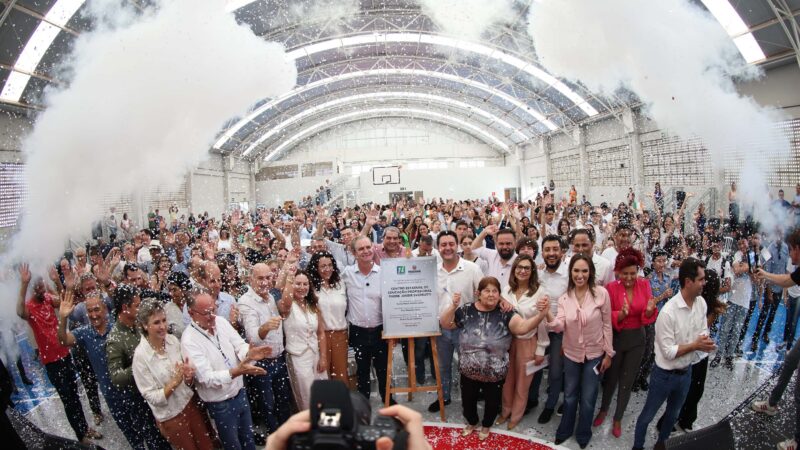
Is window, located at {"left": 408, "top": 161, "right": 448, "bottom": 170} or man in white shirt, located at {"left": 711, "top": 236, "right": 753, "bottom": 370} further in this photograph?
window, located at {"left": 408, "top": 161, "right": 448, "bottom": 170}

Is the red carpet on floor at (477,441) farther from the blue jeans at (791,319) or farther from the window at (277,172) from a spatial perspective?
the window at (277,172)

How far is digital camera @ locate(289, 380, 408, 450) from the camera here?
44.5 inches

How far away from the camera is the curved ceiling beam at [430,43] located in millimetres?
16859

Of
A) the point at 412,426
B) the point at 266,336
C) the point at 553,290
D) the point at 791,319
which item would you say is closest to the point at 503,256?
the point at 553,290

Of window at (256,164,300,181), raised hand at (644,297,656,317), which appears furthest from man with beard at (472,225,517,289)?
window at (256,164,300,181)

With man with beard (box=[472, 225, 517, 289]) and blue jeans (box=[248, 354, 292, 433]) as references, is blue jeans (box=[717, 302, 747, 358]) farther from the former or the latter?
blue jeans (box=[248, 354, 292, 433])

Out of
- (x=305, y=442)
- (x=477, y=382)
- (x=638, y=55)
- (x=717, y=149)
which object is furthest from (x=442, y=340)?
(x=717, y=149)

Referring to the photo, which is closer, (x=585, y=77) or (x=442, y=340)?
(x=442, y=340)

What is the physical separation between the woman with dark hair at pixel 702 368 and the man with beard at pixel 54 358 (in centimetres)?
516

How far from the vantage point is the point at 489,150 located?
33.3m

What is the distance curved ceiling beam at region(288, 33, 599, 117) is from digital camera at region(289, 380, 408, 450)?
17169 mm

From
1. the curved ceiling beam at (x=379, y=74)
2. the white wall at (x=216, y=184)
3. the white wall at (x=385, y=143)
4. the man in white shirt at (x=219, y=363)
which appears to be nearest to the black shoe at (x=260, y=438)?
the man in white shirt at (x=219, y=363)

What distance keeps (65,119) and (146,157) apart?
173 centimetres

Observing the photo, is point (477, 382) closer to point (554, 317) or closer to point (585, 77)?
point (554, 317)
